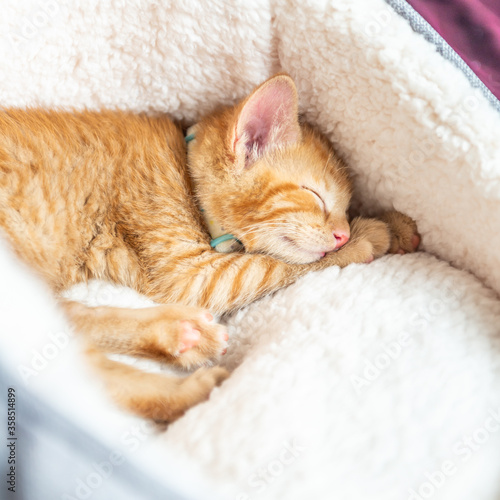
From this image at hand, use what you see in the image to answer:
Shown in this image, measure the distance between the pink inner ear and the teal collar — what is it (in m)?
0.21

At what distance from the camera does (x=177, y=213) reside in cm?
115

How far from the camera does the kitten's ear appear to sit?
1.06 metres

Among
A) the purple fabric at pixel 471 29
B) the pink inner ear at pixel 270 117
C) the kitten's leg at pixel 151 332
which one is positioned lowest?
the kitten's leg at pixel 151 332

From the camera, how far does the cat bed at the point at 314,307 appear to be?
26.0 inches

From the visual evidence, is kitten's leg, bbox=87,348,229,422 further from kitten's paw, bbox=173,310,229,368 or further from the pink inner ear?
the pink inner ear

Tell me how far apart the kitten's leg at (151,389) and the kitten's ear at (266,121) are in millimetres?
557

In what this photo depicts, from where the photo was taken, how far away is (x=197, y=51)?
1.19 meters

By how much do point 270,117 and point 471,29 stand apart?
20.6 inches

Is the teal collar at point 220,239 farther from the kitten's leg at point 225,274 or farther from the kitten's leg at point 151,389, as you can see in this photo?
the kitten's leg at point 151,389

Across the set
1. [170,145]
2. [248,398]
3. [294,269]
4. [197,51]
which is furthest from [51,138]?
[248,398]

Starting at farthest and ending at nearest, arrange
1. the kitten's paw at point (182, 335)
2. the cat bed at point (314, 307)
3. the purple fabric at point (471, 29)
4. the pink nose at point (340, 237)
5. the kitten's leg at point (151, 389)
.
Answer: the pink nose at point (340, 237)
the purple fabric at point (471, 29)
the kitten's paw at point (182, 335)
the kitten's leg at point (151, 389)
the cat bed at point (314, 307)

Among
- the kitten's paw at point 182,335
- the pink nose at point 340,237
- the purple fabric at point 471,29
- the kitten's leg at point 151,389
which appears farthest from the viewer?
the pink nose at point 340,237

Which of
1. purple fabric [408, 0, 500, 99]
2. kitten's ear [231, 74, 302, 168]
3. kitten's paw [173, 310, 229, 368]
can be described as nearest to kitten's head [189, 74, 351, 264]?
kitten's ear [231, 74, 302, 168]

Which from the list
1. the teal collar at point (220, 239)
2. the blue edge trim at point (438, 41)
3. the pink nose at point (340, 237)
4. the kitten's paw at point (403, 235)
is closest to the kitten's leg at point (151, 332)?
the teal collar at point (220, 239)
